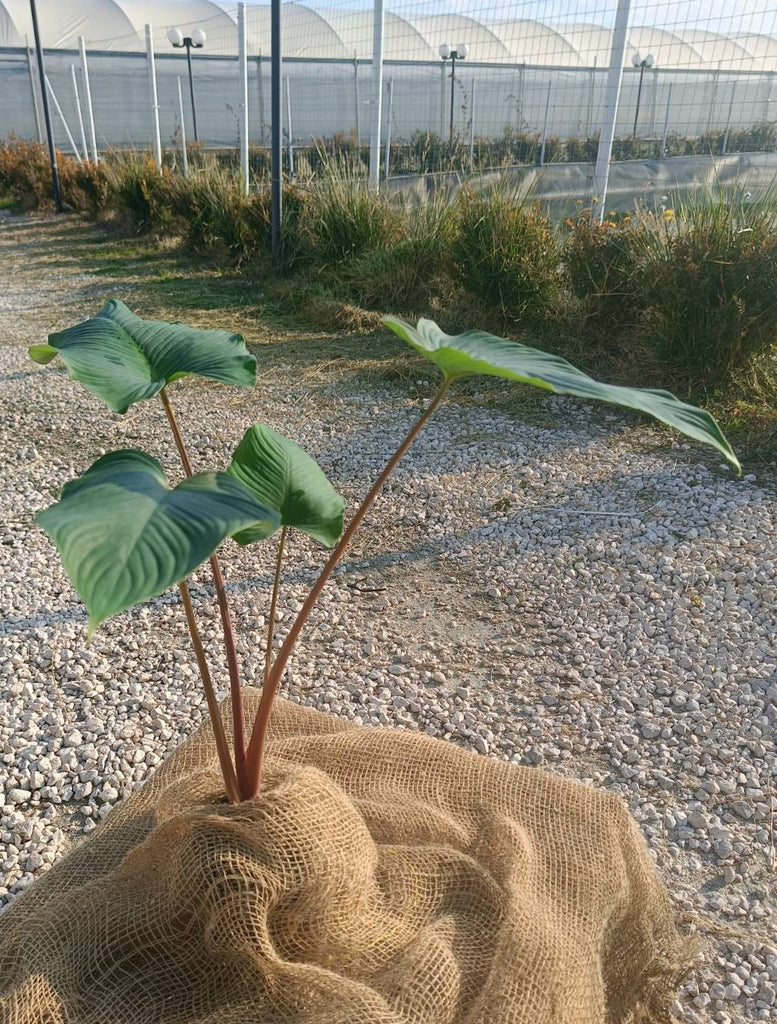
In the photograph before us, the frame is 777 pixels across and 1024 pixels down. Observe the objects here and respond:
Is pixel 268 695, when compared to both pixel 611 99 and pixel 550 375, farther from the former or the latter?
pixel 611 99

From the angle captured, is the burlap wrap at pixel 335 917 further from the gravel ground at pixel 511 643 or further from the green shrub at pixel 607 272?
the green shrub at pixel 607 272

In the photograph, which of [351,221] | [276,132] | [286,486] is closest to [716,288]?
[351,221]

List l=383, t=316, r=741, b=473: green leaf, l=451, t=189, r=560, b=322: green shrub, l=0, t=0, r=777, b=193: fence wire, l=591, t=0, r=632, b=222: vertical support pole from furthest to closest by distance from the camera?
l=0, t=0, r=777, b=193: fence wire
l=591, t=0, r=632, b=222: vertical support pole
l=451, t=189, r=560, b=322: green shrub
l=383, t=316, r=741, b=473: green leaf

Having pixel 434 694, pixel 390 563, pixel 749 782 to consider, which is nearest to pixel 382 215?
pixel 390 563

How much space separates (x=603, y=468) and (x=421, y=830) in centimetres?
234

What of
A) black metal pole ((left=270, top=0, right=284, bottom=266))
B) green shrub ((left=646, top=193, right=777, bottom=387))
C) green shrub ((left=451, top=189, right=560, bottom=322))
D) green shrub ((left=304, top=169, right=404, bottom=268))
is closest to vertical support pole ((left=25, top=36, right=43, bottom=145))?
black metal pole ((left=270, top=0, right=284, bottom=266))

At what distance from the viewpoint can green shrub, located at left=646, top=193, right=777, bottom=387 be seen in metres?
3.60

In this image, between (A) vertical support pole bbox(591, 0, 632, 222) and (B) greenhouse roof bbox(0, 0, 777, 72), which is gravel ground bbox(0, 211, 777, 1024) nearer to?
(A) vertical support pole bbox(591, 0, 632, 222)

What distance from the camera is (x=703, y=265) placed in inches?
145

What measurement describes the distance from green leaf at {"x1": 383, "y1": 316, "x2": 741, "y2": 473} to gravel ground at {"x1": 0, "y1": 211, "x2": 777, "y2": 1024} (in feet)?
3.18

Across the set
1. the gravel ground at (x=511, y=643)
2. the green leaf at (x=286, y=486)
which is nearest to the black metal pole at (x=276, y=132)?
the gravel ground at (x=511, y=643)

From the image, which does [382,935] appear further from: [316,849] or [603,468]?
[603,468]

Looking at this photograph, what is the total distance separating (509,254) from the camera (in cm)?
458

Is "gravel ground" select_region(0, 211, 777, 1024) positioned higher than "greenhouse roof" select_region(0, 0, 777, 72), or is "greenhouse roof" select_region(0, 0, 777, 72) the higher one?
"greenhouse roof" select_region(0, 0, 777, 72)
